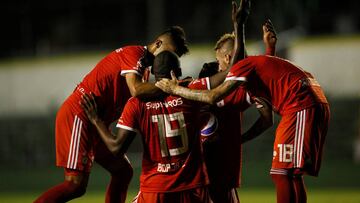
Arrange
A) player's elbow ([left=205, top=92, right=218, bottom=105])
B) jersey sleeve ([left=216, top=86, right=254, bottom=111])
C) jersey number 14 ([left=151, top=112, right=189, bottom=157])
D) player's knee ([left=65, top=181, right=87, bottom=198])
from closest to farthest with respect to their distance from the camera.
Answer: jersey number 14 ([left=151, top=112, right=189, bottom=157])
player's elbow ([left=205, top=92, right=218, bottom=105])
jersey sleeve ([left=216, top=86, right=254, bottom=111])
player's knee ([left=65, top=181, right=87, bottom=198])

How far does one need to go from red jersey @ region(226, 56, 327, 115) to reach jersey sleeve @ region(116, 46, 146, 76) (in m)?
1.24

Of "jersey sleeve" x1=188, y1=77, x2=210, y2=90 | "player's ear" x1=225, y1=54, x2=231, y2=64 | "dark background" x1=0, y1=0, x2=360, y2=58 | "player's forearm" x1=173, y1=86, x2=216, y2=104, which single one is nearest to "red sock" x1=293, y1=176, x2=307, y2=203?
"player's forearm" x1=173, y1=86, x2=216, y2=104

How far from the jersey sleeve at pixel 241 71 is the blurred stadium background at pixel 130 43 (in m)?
6.34

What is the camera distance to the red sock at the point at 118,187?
8.37 metres

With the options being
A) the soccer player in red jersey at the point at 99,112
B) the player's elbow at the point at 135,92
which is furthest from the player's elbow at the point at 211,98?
the soccer player in red jersey at the point at 99,112

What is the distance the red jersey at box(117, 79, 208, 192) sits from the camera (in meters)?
6.39

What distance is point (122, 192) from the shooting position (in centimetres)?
841

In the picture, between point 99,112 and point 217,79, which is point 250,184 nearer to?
point 99,112

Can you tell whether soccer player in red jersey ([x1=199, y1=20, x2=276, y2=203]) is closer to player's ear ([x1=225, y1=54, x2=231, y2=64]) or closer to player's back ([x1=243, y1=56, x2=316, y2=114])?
player's ear ([x1=225, y1=54, x2=231, y2=64])

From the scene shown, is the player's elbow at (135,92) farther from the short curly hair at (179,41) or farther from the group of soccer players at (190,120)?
the short curly hair at (179,41)

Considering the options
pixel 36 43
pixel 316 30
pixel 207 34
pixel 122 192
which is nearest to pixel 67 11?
pixel 36 43

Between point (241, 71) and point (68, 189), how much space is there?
8.36 ft

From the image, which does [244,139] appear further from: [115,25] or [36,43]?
[36,43]

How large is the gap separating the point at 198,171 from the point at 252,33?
18040mm
